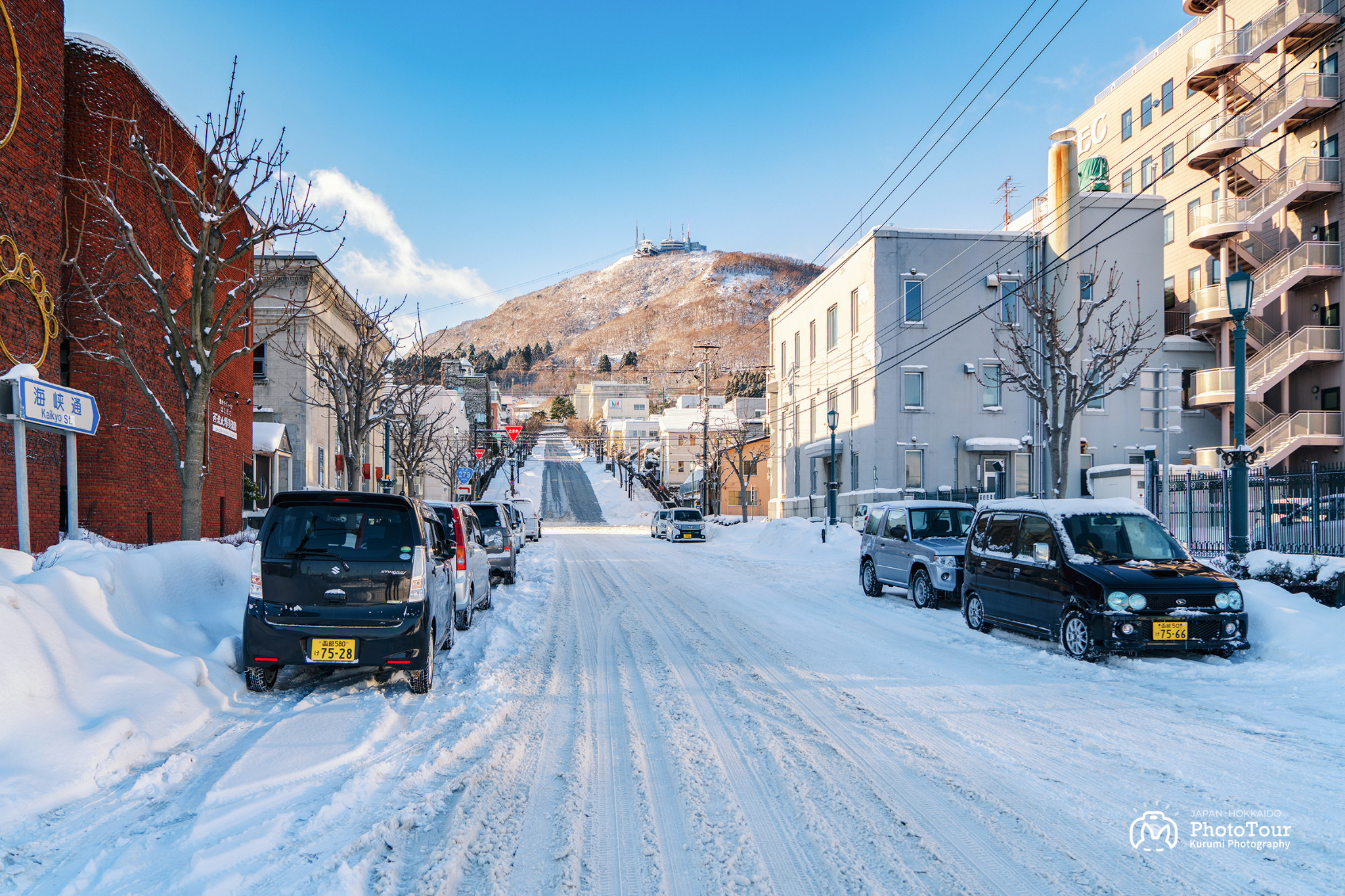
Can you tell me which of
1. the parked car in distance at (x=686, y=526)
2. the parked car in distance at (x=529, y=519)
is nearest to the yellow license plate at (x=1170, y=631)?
the parked car in distance at (x=529, y=519)

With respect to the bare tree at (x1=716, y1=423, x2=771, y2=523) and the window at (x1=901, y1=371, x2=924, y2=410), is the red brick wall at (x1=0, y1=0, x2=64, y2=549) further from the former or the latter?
the bare tree at (x1=716, y1=423, x2=771, y2=523)

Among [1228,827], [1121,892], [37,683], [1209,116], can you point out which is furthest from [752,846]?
[1209,116]

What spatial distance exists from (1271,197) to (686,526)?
89.7ft

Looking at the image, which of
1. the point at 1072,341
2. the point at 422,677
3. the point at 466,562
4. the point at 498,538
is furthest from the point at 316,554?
the point at 1072,341

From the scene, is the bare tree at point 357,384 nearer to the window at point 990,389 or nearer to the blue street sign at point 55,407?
the blue street sign at point 55,407

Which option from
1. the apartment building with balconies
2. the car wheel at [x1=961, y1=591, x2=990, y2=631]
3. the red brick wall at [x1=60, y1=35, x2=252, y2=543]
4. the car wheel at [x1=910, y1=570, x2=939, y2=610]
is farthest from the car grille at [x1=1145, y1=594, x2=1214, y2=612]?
Result: the apartment building with balconies

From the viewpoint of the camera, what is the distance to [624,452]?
99.8 m

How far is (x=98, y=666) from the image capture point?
662 cm

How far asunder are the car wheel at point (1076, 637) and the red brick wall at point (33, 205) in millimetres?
13939

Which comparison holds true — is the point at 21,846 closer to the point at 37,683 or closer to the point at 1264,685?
the point at 37,683

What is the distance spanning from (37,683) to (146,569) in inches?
125

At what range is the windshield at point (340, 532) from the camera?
7684mm

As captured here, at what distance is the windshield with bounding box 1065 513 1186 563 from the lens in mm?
10250

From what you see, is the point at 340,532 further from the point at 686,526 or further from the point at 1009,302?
the point at 1009,302
